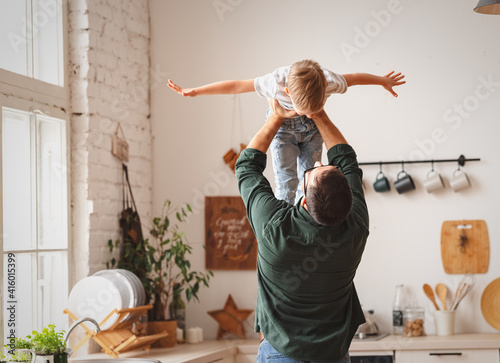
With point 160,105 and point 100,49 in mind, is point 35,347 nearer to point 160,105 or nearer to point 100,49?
point 100,49

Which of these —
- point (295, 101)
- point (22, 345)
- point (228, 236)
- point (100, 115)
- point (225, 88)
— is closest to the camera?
point (295, 101)

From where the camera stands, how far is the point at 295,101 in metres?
2.20

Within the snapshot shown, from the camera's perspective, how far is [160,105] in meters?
4.92

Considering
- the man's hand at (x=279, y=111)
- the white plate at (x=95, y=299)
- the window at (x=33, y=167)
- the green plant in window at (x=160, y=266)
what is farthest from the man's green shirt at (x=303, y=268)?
the green plant in window at (x=160, y=266)

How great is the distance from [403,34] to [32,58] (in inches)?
99.1

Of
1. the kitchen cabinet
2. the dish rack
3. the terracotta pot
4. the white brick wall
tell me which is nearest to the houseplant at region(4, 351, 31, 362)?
the dish rack

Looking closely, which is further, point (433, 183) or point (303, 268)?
point (433, 183)

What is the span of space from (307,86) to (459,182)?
2.61 meters

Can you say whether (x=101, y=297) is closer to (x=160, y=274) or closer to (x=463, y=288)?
(x=160, y=274)

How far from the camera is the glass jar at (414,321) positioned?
14.2ft

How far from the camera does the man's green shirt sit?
2.07 meters

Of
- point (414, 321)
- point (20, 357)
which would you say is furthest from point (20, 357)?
point (414, 321)

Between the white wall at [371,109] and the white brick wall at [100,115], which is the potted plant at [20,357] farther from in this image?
the white wall at [371,109]

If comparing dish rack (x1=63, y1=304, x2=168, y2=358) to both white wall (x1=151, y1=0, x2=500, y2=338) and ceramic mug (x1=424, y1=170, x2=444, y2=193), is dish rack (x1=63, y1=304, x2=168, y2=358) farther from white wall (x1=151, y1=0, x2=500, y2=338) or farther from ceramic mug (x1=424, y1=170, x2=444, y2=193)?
ceramic mug (x1=424, y1=170, x2=444, y2=193)
